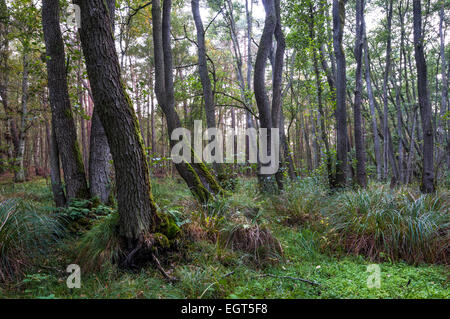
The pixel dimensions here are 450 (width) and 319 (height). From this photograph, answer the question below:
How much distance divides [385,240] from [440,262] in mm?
632

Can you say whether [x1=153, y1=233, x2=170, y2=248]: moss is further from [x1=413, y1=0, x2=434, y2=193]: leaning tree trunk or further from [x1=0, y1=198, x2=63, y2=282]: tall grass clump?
[x1=413, y1=0, x2=434, y2=193]: leaning tree trunk

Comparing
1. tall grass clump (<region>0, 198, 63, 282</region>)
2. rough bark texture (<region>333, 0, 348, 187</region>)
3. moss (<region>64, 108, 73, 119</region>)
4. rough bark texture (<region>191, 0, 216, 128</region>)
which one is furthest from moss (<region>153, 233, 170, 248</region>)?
rough bark texture (<region>333, 0, 348, 187</region>)

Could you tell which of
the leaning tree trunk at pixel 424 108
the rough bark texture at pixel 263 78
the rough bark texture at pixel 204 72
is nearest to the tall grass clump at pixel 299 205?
the rough bark texture at pixel 263 78

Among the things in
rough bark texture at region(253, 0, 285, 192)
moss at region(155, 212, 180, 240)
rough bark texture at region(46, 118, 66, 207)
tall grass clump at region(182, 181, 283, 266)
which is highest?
rough bark texture at region(253, 0, 285, 192)

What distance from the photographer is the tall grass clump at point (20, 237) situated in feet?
8.26

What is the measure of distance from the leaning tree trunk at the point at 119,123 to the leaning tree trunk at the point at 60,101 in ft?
6.47

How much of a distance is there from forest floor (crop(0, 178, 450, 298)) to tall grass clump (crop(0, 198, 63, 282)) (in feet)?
0.34

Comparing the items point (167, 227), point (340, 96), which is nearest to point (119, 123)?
point (167, 227)

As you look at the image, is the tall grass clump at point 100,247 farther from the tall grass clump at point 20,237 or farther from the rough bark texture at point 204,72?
the rough bark texture at point 204,72

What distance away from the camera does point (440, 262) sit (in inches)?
124

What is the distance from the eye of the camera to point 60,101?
4.14 meters

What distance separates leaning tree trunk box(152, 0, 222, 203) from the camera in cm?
468
